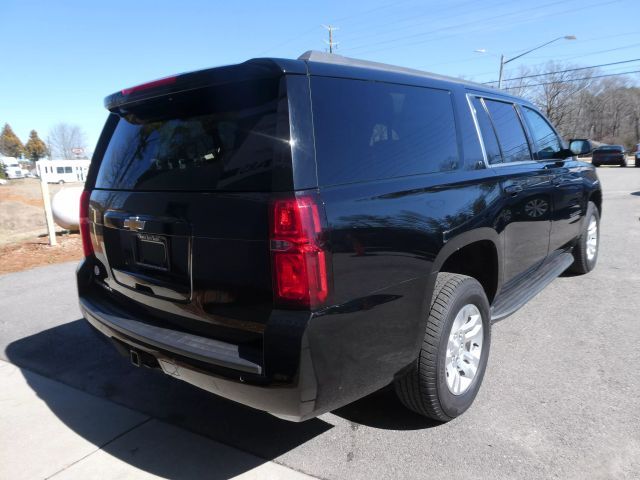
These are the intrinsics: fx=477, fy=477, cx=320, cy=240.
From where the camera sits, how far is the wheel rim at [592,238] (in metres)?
5.64

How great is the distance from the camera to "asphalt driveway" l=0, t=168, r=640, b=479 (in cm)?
245

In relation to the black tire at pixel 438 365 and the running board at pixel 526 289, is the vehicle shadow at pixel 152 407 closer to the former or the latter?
the black tire at pixel 438 365

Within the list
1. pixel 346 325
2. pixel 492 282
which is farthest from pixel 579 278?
pixel 346 325

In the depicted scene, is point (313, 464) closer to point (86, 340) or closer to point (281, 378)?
point (281, 378)

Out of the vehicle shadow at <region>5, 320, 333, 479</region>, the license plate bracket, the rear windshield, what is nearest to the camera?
the rear windshield

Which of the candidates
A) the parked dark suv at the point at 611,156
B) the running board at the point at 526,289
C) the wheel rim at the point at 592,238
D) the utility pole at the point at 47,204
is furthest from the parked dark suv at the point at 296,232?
the parked dark suv at the point at 611,156

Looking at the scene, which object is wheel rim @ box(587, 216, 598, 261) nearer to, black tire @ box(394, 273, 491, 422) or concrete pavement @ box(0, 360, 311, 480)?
black tire @ box(394, 273, 491, 422)

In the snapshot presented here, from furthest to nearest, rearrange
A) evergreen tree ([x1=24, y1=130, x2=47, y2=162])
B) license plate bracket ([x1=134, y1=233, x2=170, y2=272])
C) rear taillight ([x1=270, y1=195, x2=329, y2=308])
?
evergreen tree ([x1=24, y1=130, x2=47, y2=162]), license plate bracket ([x1=134, y1=233, x2=170, y2=272]), rear taillight ([x1=270, y1=195, x2=329, y2=308])

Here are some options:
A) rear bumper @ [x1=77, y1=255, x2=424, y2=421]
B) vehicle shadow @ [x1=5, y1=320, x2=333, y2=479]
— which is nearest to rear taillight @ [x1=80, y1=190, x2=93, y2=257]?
vehicle shadow @ [x1=5, y1=320, x2=333, y2=479]

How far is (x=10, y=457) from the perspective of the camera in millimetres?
2699

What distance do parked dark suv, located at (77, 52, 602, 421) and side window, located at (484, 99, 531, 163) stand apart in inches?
17.8

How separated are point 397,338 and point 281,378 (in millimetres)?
653

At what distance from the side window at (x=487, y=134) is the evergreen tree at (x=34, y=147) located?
11987cm

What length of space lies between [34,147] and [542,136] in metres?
123
